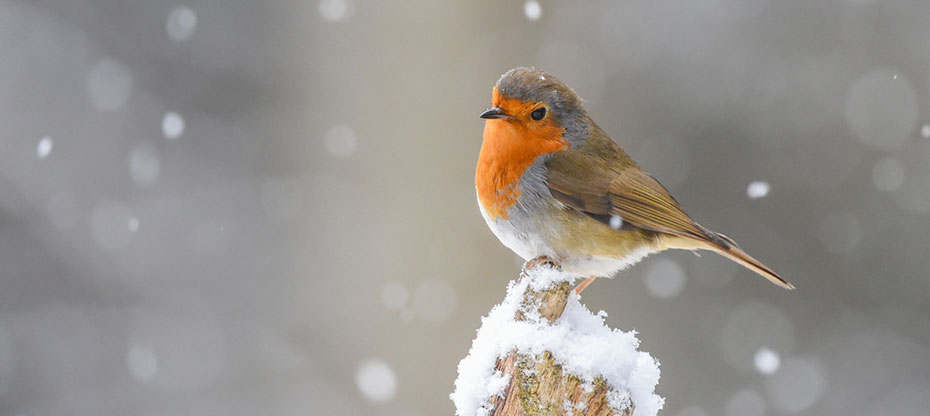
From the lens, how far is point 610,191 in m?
3.18

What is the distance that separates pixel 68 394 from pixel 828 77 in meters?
6.61

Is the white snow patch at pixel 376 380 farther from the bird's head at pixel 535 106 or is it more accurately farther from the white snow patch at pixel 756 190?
the white snow patch at pixel 756 190

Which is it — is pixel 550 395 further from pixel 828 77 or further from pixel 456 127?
pixel 828 77

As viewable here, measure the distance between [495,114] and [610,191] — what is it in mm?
644

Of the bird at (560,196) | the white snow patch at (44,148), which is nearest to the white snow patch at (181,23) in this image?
the white snow patch at (44,148)

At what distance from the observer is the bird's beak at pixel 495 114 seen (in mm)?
2826

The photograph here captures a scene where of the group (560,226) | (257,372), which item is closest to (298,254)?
(257,372)

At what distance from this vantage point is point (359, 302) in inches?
209

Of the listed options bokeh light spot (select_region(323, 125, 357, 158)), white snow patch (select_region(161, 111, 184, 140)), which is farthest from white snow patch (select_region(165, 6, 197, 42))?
bokeh light spot (select_region(323, 125, 357, 158))

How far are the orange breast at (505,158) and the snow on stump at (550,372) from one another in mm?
1000

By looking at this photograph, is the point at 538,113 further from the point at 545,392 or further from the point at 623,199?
the point at 545,392

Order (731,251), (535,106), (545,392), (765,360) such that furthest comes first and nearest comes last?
(765,360) → (731,251) → (535,106) → (545,392)

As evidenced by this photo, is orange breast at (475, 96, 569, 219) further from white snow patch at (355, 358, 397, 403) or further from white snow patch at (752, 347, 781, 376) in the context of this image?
white snow patch at (752, 347, 781, 376)

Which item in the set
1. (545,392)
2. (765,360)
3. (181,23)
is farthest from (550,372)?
(181,23)
